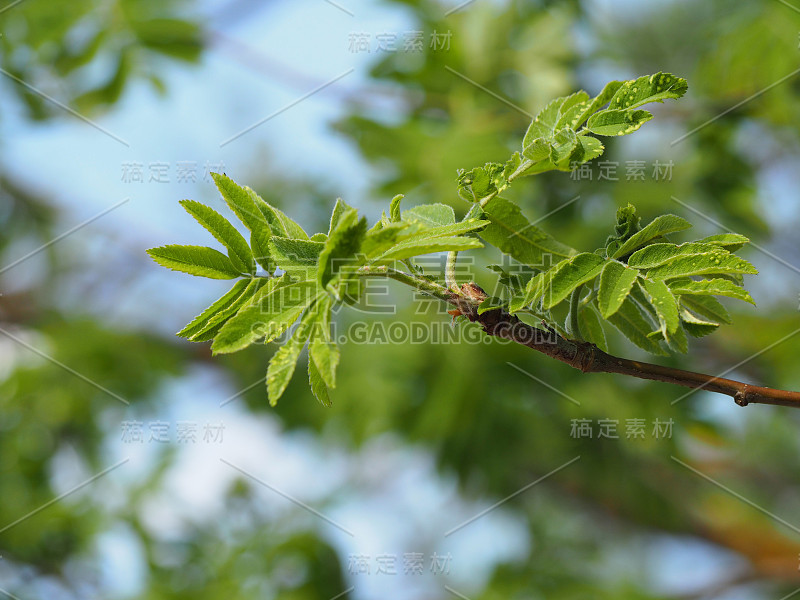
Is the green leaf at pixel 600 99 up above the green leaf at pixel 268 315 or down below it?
above

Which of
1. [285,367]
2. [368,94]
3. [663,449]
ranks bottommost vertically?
[663,449]

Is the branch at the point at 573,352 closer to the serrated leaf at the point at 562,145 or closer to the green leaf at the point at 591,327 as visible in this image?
the green leaf at the point at 591,327

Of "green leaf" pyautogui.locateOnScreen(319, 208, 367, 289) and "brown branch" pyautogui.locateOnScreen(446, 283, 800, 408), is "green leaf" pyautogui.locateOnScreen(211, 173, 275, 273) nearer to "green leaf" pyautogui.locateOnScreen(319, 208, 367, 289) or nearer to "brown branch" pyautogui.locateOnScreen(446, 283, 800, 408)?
"green leaf" pyautogui.locateOnScreen(319, 208, 367, 289)

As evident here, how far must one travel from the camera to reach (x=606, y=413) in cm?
296

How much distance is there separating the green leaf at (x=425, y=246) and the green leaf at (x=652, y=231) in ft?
0.76

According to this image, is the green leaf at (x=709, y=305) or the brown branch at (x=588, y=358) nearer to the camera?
the brown branch at (x=588, y=358)

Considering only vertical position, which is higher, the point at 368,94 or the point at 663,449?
the point at 368,94

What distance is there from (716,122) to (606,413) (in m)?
1.27

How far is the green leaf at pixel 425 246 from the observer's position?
0.78 m

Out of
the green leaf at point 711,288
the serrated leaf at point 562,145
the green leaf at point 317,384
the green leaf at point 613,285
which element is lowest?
the green leaf at point 317,384

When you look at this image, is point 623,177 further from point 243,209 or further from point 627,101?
point 243,209

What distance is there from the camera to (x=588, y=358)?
2.85 ft

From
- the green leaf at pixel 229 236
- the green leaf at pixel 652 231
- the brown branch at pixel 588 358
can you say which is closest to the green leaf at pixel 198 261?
the green leaf at pixel 229 236

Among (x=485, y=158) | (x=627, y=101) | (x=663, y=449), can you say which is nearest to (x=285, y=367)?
(x=627, y=101)
